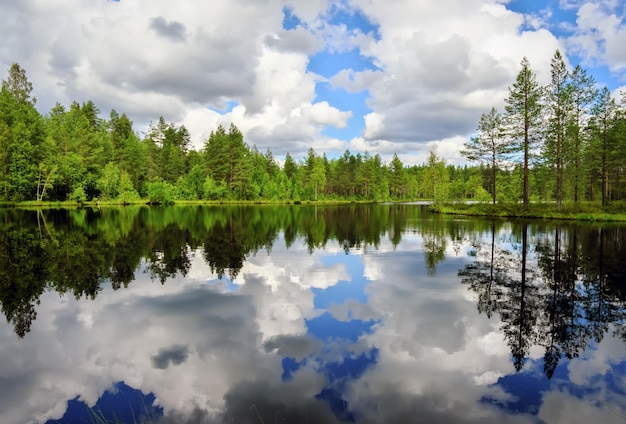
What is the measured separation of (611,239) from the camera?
2702 centimetres

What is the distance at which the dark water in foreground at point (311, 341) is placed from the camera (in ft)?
20.9

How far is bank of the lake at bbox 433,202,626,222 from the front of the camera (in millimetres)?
42781

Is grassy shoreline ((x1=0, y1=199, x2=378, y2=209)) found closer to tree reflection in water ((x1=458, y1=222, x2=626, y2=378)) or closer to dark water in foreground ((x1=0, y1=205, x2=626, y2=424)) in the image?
dark water in foreground ((x1=0, y1=205, x2=626, y2=424))

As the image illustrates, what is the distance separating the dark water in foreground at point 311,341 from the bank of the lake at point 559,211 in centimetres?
3003

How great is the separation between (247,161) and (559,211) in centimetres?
8195

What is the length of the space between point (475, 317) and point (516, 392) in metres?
4.23

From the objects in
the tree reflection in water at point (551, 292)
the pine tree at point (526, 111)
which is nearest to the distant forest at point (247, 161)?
the pine tree at point (526, 111)

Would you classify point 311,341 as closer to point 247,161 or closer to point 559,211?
point 559,211

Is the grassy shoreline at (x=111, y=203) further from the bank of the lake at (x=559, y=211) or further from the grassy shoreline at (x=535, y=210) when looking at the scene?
the bank of the lake at (x=559, y=211)

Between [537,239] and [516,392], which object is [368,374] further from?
[537,239]

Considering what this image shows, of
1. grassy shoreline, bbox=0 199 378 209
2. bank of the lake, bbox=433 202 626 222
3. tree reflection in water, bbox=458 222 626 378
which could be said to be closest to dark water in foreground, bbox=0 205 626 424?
tree reflection in water, bbox=458 222 626 378

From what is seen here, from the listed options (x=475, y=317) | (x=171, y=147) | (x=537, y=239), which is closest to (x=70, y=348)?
(x=475, y=317)

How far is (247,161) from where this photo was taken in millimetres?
109188

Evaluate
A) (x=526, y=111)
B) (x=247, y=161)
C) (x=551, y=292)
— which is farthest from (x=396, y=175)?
(x=551, y=292)
